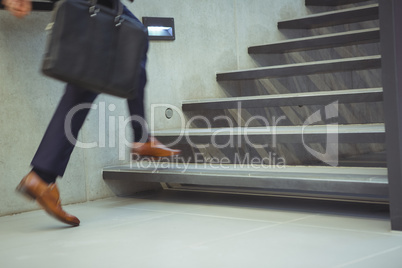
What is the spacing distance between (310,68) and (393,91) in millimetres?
1418

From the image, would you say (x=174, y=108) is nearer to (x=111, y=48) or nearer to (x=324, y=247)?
(x=111, y=48)

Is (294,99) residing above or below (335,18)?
below

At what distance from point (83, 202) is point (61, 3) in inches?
57.2

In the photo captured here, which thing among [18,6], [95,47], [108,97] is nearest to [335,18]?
[108,97]

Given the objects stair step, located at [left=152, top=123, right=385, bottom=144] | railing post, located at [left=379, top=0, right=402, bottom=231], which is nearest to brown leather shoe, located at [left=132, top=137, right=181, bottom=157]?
stair step, located at [left=152, top=123, right=385, bottom=144]

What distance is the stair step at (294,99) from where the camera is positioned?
2512 millimetres

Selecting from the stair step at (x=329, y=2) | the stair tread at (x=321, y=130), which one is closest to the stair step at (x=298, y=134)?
the stair tread at (x=321, y=130)

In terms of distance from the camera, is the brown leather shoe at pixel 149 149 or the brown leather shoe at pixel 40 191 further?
the brown leather shoe at pixel 149 149

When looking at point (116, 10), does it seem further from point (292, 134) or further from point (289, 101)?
point (289, 101)

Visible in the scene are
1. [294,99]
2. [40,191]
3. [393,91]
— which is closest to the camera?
[393,91]

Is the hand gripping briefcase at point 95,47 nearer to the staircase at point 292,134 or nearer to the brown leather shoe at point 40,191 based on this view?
the brown leather shoe at point 40,191

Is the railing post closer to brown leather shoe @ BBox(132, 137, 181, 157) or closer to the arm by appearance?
brown leather shoe @ BBox(132, 137, 181, 157)

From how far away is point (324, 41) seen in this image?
3.72 metres

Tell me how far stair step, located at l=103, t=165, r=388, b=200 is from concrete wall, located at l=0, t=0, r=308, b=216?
169mm
